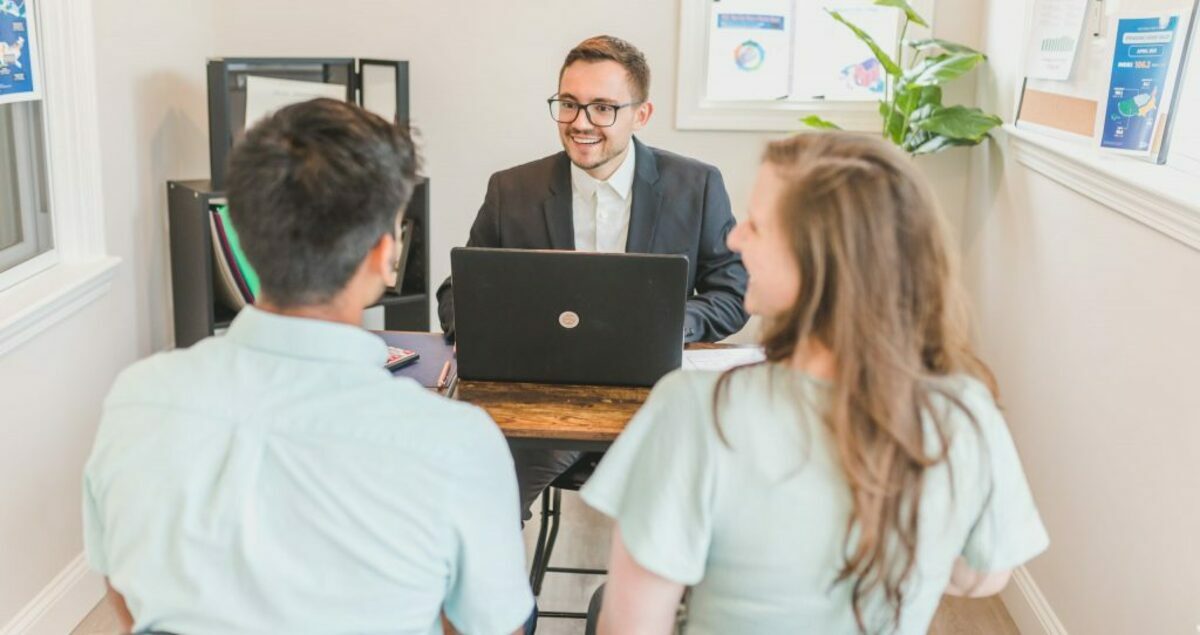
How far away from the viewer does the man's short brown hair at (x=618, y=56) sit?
105 inches

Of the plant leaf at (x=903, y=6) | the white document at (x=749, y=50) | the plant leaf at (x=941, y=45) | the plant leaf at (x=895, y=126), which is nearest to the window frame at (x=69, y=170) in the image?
the white document at (x=749, y=50)

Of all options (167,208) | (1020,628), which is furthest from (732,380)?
(167,208)

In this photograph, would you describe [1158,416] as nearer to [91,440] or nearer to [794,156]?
[794,156]

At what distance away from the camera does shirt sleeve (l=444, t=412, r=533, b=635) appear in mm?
1185

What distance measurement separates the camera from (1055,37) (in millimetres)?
2922

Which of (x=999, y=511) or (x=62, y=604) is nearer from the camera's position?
(x=999, y=511)

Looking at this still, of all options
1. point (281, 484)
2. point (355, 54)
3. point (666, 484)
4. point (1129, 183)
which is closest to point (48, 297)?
point (355, 54)

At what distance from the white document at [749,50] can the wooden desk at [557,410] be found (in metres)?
1.99

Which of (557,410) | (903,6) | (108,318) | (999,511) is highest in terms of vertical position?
(903,6)

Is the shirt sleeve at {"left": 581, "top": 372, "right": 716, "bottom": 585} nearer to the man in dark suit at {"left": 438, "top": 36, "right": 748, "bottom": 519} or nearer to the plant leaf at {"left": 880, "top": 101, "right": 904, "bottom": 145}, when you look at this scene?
the man in dark suit at {"left": 438, "top": 36, "right": 748, "bottom": 519}

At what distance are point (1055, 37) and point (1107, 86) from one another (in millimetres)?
499

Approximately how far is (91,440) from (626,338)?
1551 millimetres

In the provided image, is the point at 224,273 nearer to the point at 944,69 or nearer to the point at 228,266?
the point at 228,266

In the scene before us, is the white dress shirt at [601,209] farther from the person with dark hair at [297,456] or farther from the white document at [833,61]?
the person with dark hair at [297,456]
